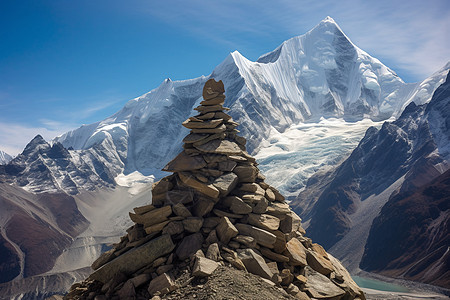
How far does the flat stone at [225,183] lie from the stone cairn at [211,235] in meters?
0.04

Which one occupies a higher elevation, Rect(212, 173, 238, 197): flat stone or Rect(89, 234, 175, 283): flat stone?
Rect(212, 173, 238, 197): flat stone

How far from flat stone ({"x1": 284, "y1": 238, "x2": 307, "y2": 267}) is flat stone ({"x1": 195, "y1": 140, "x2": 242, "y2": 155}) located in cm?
470

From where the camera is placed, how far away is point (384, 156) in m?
168

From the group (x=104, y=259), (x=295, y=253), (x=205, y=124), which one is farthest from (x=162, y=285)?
(x=205, y=124)

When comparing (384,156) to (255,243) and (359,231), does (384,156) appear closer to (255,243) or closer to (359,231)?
(359,231)

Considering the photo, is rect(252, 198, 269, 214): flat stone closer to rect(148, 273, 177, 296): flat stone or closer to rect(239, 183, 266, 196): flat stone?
rect(239, 183, 266, 196): flat stone

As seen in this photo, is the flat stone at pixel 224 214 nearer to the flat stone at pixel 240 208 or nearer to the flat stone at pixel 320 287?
the flat stone at pixel 240 208

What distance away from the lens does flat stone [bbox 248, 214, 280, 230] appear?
43.7ft

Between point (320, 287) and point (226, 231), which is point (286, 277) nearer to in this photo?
point (320, 287)

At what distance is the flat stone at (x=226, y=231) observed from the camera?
12445 mm

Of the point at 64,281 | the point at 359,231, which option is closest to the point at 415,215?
the point at 359,231

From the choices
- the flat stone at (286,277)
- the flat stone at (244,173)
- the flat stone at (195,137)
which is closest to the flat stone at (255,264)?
the flat stone at (286,277)

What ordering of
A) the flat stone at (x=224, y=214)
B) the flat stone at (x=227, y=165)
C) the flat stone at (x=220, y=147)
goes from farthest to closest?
1. the flat stone at (x=220, y=147)
2. the flat stone at (x=227, y=165)
3. the flat stone at (x=224, y=214)

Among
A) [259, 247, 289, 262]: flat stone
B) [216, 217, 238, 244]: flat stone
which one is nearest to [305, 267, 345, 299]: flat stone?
[259, 247, 289, 262]: flat stone
